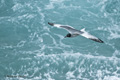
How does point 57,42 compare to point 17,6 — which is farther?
point 17,6

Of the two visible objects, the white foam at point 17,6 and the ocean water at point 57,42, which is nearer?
the ocean water at point 57,42

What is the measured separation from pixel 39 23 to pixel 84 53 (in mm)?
9092

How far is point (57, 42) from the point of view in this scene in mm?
29922

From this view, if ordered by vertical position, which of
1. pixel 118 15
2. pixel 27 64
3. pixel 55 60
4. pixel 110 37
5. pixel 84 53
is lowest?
pixel 27 64

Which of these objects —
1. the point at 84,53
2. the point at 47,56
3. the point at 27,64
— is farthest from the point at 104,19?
the point at 27,64

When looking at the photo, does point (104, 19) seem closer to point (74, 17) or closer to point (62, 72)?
point (74, 17)

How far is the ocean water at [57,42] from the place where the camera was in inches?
985

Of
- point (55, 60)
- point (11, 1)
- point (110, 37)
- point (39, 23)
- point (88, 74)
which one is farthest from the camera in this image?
point (11, 1)

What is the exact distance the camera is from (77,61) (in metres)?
26.4

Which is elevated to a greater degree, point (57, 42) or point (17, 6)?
point (57, 42)

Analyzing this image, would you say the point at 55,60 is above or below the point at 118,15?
below

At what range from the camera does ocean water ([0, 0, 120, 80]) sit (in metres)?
25.0

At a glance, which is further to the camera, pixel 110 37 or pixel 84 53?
pixel 110 37

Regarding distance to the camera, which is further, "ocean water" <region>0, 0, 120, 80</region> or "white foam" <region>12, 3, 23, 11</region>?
"white foam" <region>12, 3, 23, 11</region>
